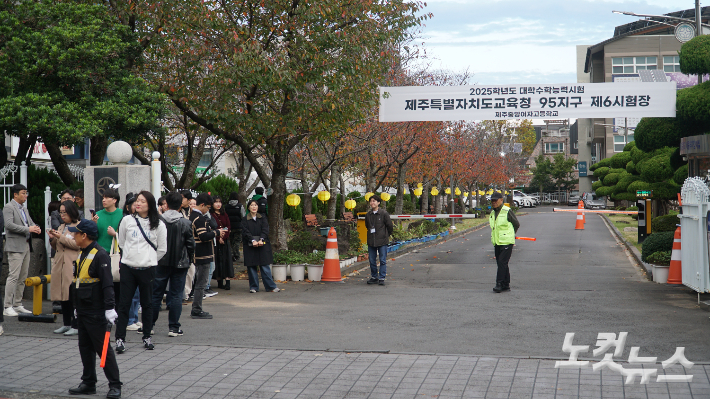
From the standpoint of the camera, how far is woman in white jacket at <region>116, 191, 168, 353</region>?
23.2 feet

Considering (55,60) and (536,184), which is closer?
(55,60)

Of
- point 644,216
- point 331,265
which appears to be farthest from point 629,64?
point 331,265

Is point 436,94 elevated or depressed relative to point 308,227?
elevated

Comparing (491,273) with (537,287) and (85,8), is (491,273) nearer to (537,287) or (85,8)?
(537,287)

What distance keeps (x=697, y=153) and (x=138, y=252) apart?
11126 millimetres

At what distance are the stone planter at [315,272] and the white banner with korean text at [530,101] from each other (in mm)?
3691

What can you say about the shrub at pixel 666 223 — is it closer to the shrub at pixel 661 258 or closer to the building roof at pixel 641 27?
the shrub at pixel 661 258

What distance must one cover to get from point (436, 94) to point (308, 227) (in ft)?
31.4

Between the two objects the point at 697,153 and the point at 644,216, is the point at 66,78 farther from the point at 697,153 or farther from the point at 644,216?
the point at 644,216

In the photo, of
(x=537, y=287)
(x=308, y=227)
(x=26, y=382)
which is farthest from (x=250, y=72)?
(x=308, y=227)

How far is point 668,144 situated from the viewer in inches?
548

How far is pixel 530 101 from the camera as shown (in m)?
14.1

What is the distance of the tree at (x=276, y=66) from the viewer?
13.0 m

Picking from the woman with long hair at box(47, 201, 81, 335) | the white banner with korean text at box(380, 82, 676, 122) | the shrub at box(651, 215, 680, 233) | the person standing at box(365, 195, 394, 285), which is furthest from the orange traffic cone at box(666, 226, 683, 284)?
the woman with long hair at box(47, 201, 81, 335)
